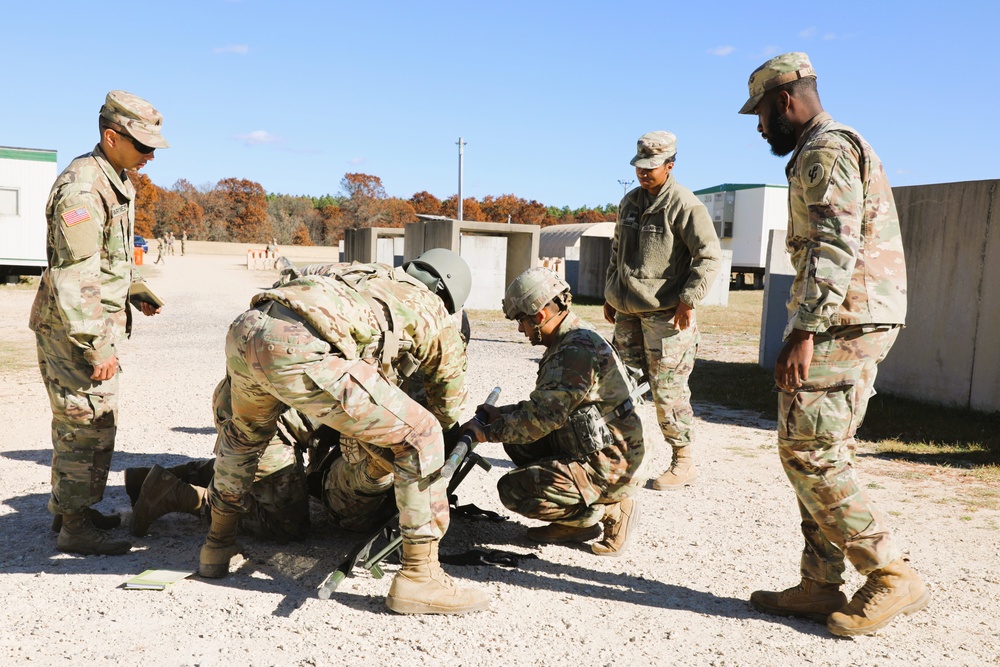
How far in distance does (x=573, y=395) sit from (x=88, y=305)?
2.29 meters

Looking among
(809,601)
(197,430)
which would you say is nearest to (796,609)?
(809,601)

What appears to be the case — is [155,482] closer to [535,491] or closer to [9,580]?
[9,580]

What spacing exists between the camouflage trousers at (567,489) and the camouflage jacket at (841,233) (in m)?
1.27

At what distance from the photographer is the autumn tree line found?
65250 millimetres

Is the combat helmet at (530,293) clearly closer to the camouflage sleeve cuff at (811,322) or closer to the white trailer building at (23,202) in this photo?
the camouflage sleeve cuff at (811,322)

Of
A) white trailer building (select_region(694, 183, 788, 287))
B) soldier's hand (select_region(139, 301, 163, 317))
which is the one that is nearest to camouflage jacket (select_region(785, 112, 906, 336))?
soldier's hand (select_region(139, 301, 163, 317))

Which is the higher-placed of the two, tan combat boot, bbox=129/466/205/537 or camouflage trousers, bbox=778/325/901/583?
camouflage trousers, bbox=778/325/901/583

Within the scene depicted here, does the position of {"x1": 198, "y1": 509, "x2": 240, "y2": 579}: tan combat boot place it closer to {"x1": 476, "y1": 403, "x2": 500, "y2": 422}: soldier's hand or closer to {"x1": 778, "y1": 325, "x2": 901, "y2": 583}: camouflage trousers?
{"x1": 476, "y1": 403, "x2": 500, "y2": 422}: soldier's hand

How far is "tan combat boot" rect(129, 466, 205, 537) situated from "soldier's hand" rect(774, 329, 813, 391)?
3036mm

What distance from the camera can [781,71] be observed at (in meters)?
3.16

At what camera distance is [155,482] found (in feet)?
13.5

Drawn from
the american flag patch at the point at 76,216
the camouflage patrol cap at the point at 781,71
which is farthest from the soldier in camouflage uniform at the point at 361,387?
the camouflage patrol cap at the point at 781,71

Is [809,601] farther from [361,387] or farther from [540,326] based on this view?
[361,387]

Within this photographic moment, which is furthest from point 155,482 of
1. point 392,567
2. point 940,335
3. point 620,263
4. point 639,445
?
point 940,335
